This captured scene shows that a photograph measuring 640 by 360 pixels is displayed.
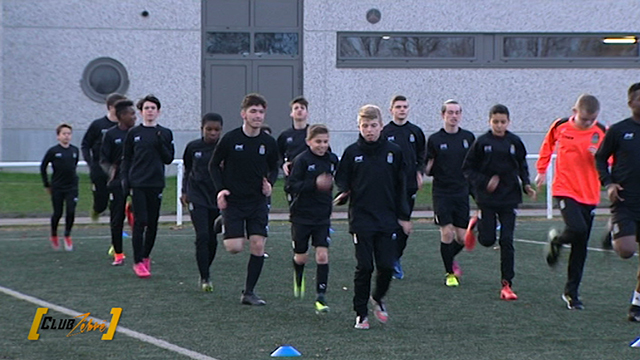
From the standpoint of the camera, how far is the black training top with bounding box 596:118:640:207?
9.31 meters

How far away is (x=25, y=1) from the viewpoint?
2564 centimetres

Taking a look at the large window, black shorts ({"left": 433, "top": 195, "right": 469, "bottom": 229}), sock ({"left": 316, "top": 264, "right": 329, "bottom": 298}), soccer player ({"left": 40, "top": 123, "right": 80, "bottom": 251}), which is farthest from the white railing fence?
sock ({"left": 316, "top": 264, "right": 329, "bottom": 298})

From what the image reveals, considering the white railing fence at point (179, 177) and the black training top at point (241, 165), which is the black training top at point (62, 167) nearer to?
the white railing fence at point (179, 177)

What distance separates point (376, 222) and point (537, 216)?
36.9ft

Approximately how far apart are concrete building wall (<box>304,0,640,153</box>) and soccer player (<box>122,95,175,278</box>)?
14.2m

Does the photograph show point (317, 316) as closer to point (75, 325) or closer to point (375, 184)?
point (375, 184)

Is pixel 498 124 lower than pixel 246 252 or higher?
higher

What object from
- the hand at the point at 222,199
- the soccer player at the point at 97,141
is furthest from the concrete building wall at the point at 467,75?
the hand at the point at 222,199

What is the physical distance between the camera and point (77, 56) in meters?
25.9

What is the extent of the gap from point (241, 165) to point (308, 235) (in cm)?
93

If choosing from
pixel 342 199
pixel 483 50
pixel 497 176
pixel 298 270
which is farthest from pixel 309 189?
pixel 483 50

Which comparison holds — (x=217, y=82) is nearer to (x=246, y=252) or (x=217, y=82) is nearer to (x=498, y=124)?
(x=246, y=252)

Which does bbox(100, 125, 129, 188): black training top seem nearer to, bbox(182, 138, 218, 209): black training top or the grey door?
bbox(182, 138, 218, 209): black training top

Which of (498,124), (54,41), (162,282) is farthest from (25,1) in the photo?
(498,124)
